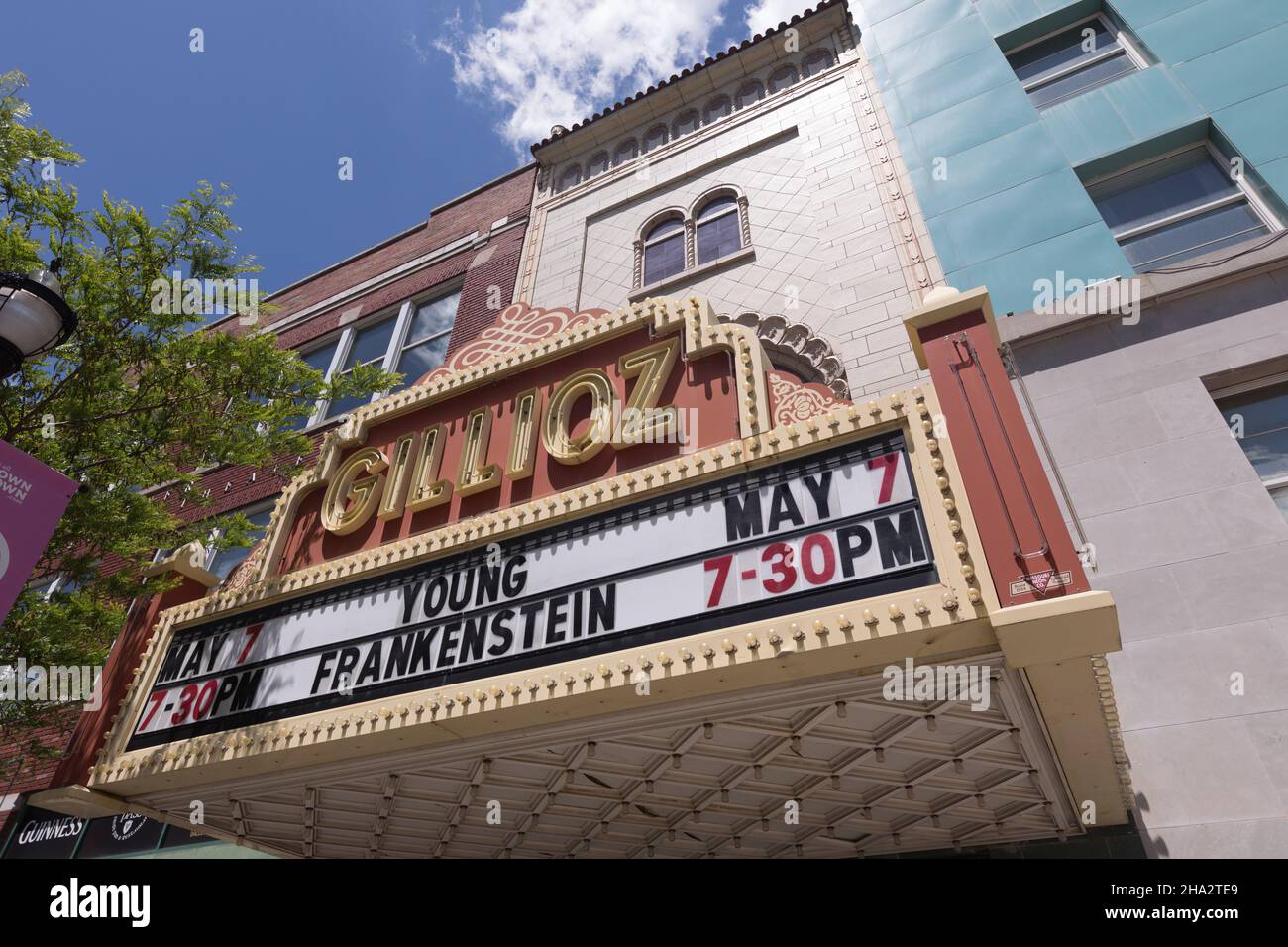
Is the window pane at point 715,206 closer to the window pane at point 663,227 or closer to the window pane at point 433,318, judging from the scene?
the window pane at point 663,227

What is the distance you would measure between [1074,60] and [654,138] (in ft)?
24.7

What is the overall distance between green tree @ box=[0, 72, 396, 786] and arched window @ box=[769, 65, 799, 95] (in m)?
10.0

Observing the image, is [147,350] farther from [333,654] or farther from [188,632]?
[333,654]

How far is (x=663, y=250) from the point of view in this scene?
1352cm

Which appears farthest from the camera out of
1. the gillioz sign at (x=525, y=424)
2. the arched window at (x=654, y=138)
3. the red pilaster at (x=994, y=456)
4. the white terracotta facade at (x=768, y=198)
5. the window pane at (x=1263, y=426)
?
the arched window at (x=654, y=138)

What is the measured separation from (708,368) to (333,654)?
13.3ft

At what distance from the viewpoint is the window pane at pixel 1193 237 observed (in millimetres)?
8844

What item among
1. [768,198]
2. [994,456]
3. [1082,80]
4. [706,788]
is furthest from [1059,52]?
[706,788]

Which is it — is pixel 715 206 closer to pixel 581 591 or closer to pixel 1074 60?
pixel 1074 60

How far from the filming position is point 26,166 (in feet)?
29.1

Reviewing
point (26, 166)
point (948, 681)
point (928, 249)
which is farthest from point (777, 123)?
point (948, 681)

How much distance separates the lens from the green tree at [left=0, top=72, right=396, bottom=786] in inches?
328

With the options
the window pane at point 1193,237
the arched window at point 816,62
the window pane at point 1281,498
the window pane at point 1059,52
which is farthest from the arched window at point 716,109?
the window pane at point 1281,498

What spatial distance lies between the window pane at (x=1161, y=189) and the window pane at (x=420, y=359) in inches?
467
